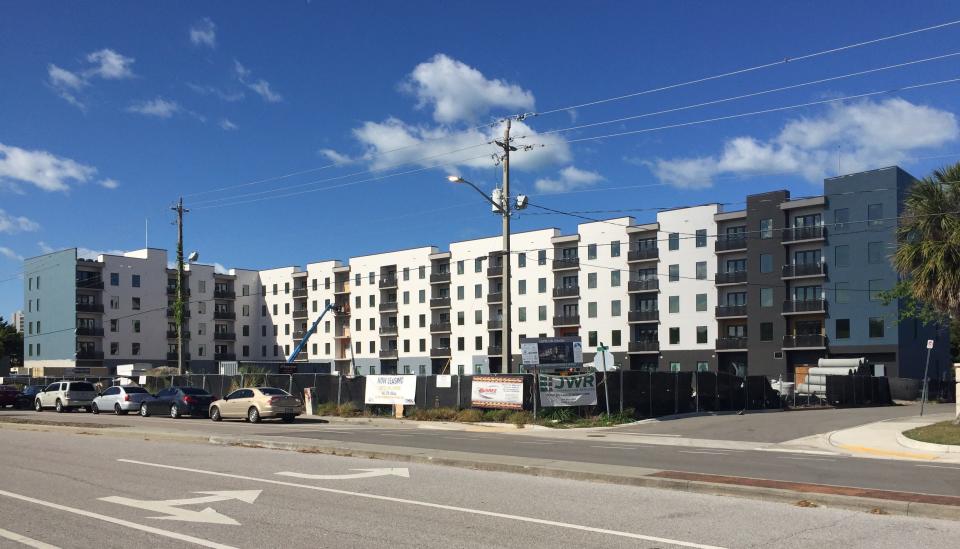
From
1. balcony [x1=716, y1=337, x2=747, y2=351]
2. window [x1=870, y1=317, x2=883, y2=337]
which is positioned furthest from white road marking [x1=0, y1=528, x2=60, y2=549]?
balcony [x1=716, y1=337, x2=747, y2=351]

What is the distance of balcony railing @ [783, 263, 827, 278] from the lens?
70812 mm

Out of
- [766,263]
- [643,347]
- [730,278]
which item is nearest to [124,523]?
[766,263]

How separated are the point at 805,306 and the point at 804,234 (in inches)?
246

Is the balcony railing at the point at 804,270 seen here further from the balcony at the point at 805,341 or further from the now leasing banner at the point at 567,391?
the now leasing banner at the point at 567,391

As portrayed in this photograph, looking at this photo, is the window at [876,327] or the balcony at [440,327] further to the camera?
the balcony at [440,327]

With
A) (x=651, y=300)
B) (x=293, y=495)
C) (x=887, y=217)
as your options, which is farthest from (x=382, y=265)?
(x=293, y=495)

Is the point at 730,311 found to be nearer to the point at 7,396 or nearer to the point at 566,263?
the point at 566,263

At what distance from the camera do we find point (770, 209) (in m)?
73.8

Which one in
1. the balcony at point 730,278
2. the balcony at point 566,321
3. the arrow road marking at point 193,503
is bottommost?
the arrow road marking at point 193,503

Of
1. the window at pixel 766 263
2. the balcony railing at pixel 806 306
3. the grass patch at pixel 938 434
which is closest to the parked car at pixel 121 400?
the grass patch at pixel 938 434

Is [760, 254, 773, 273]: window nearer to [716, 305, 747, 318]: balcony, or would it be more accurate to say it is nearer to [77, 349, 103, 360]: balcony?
[716, 305, 747, 318]: balcony

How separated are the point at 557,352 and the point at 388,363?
73.6m

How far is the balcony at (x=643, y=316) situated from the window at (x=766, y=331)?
10442 millimetres

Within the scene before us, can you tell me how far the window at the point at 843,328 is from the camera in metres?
69.2
